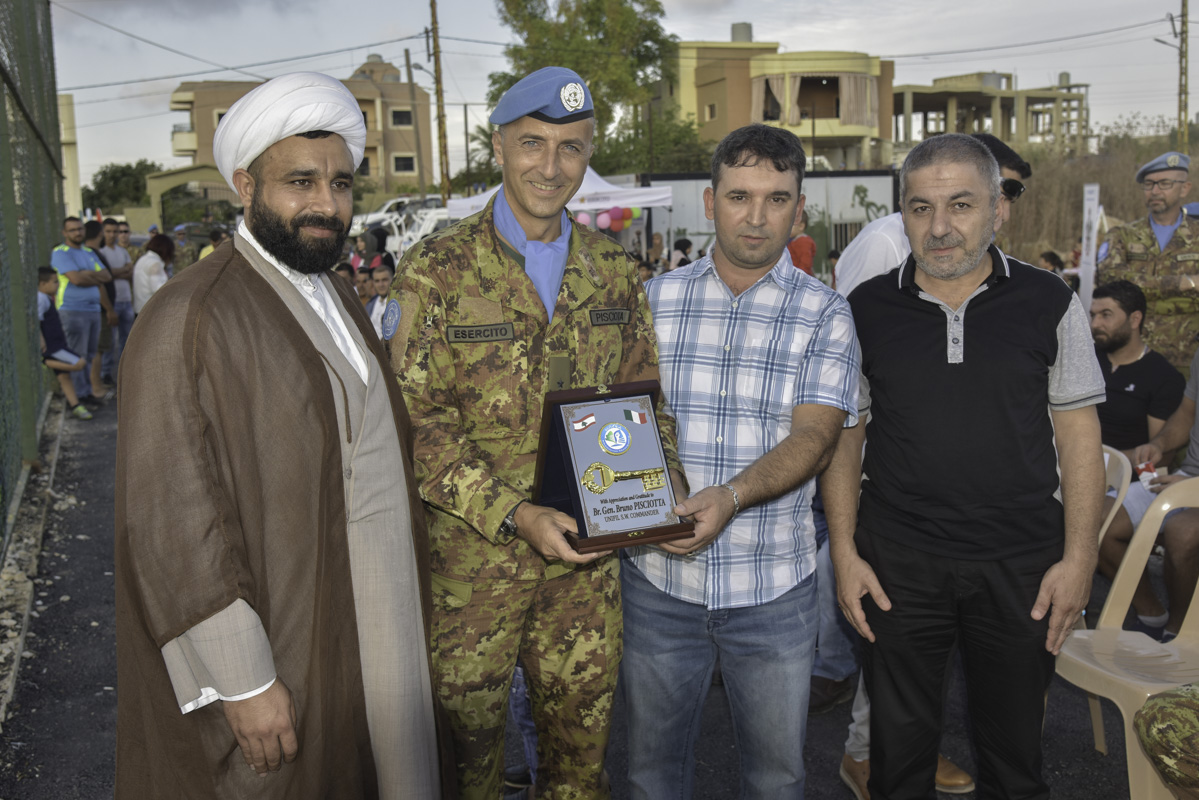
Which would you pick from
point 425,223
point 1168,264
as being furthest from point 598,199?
point 425,223

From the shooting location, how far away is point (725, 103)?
4712cm

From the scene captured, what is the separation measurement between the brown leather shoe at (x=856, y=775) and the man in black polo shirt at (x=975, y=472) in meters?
0.59

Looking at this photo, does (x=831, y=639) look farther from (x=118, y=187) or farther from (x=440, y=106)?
(x=118, y=187)

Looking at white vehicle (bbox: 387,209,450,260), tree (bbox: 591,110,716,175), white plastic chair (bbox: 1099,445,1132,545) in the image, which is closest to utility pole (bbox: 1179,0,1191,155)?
tree (bbox: 591,110,716,175)

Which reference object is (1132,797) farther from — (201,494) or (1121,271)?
(1121,271)

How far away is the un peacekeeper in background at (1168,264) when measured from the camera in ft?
20.6

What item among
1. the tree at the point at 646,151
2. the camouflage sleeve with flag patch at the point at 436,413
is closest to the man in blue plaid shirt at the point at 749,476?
the camouflage sleeve with flag patch at the point at 436,413

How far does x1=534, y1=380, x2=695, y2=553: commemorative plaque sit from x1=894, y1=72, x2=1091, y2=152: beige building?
162 feet

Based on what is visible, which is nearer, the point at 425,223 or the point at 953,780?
the point at 953,780

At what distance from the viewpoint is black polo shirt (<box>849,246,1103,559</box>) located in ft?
8.94

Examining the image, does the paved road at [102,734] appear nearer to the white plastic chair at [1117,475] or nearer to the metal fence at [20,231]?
the white plastic chair at [1117,475]

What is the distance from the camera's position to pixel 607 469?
2486mm

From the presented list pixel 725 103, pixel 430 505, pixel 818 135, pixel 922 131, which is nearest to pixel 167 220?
pixel 725 103

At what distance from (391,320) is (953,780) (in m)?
2.78
